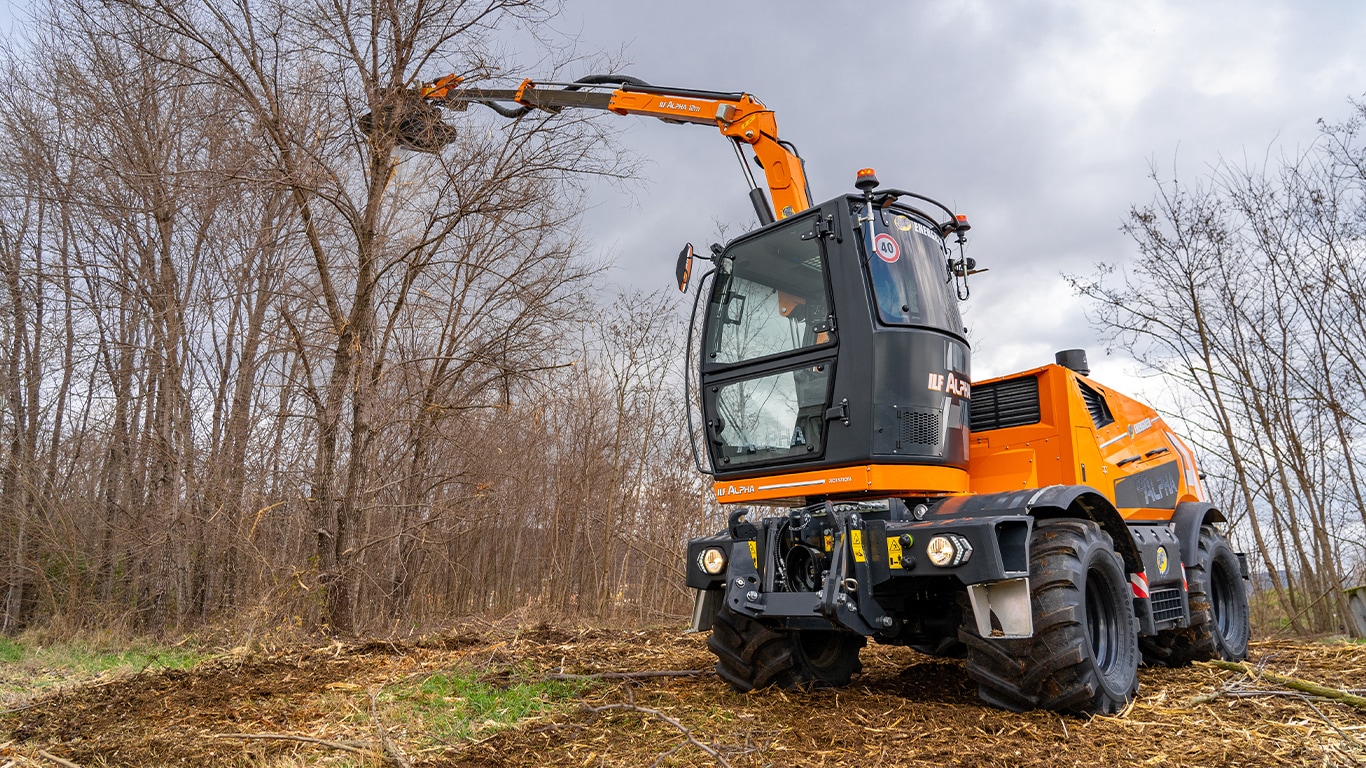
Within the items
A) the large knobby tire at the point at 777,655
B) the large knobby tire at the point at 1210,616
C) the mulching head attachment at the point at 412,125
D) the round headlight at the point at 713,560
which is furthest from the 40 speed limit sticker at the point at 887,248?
the mulching head attachment at the point at 412,125

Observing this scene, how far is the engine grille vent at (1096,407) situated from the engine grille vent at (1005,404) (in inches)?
16.2

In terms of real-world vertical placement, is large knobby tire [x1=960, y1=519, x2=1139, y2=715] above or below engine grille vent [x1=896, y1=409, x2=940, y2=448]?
below

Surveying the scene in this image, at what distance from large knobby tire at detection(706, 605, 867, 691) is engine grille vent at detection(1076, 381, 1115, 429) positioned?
2185 millimetres

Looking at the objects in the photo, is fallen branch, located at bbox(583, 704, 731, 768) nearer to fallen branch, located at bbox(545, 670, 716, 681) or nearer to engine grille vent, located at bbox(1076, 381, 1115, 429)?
→ fallen branch, located at bbox(545, 670, 716, 681)

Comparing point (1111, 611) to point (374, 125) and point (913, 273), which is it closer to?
point (913, 273)

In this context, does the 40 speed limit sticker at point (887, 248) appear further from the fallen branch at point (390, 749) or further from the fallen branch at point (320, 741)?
the fallen branch at point (320, 741)

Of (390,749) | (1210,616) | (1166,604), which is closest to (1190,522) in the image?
(1210,616)

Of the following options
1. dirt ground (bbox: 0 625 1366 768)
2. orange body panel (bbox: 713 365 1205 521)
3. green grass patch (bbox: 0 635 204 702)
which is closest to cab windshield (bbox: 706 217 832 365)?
orange body panel (bbox: 713 365 1205 521)

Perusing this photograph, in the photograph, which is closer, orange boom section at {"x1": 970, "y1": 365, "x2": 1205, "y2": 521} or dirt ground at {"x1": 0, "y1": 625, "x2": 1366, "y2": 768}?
dirt ground at {"x1": 0, "y1": 625, "x2": 1366, "y2": 768}

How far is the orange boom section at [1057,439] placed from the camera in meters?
5.48

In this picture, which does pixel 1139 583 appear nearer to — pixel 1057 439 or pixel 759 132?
pixel 1057 439

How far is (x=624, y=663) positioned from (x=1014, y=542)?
3.28 m

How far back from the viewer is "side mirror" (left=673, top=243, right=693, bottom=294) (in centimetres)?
518

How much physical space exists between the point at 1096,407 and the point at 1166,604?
4.54 feet
